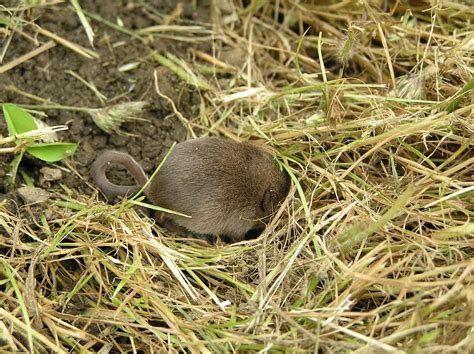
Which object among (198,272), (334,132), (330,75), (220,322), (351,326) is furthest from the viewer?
(330,75)

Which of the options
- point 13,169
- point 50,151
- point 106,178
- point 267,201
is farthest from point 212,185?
point 13,169

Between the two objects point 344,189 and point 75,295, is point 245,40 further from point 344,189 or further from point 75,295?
point 75,295

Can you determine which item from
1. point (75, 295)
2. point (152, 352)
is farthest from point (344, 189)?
point (75, 295)

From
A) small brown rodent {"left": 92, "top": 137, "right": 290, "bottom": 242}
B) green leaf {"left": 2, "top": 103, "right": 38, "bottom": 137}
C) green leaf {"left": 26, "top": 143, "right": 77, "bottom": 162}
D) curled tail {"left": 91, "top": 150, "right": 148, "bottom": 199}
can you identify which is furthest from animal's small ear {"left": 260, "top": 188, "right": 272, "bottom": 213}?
green leaf {"left": 2, "top": 103, "right": 38, "bottom": 137}

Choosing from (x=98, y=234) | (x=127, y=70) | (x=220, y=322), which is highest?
(x=127, y=70)

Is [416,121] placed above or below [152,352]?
above
